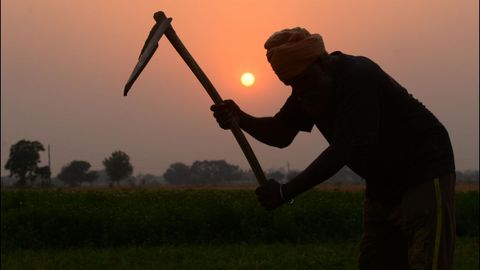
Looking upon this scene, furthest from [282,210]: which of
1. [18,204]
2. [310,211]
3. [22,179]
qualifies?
[22,179]

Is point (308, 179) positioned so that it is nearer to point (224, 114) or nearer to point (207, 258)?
point (224, 114)

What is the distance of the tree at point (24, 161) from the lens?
92.6 m

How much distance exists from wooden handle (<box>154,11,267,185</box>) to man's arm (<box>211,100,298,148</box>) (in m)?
0.06

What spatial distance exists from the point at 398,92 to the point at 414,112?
0.12 metres

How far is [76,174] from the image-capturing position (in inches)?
4894

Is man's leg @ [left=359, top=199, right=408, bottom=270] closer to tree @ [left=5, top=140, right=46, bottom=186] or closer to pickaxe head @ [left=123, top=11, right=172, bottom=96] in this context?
pickaxe head @ [left=123, top=11, right=172, bottom=96]

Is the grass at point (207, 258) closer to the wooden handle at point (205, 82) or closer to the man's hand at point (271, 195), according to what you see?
the wooden handle at point (205, 82)

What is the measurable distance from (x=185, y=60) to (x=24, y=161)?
9491 cm

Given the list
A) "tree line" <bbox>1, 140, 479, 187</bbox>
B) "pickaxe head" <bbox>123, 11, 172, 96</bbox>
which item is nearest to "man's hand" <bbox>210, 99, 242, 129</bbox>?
"pickaxe head" <bbox>123, 11, 172, 96</bbox>

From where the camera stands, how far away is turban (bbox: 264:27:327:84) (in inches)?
99.6

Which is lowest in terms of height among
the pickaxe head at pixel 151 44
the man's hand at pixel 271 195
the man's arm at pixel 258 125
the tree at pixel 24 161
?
the man's hand at pixel 271 195

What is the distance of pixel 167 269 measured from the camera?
289 inches

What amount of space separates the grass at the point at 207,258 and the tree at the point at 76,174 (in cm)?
11721

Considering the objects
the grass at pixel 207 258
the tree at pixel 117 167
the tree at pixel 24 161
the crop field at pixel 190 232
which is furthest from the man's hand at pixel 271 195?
the tree at pixel 117 167
